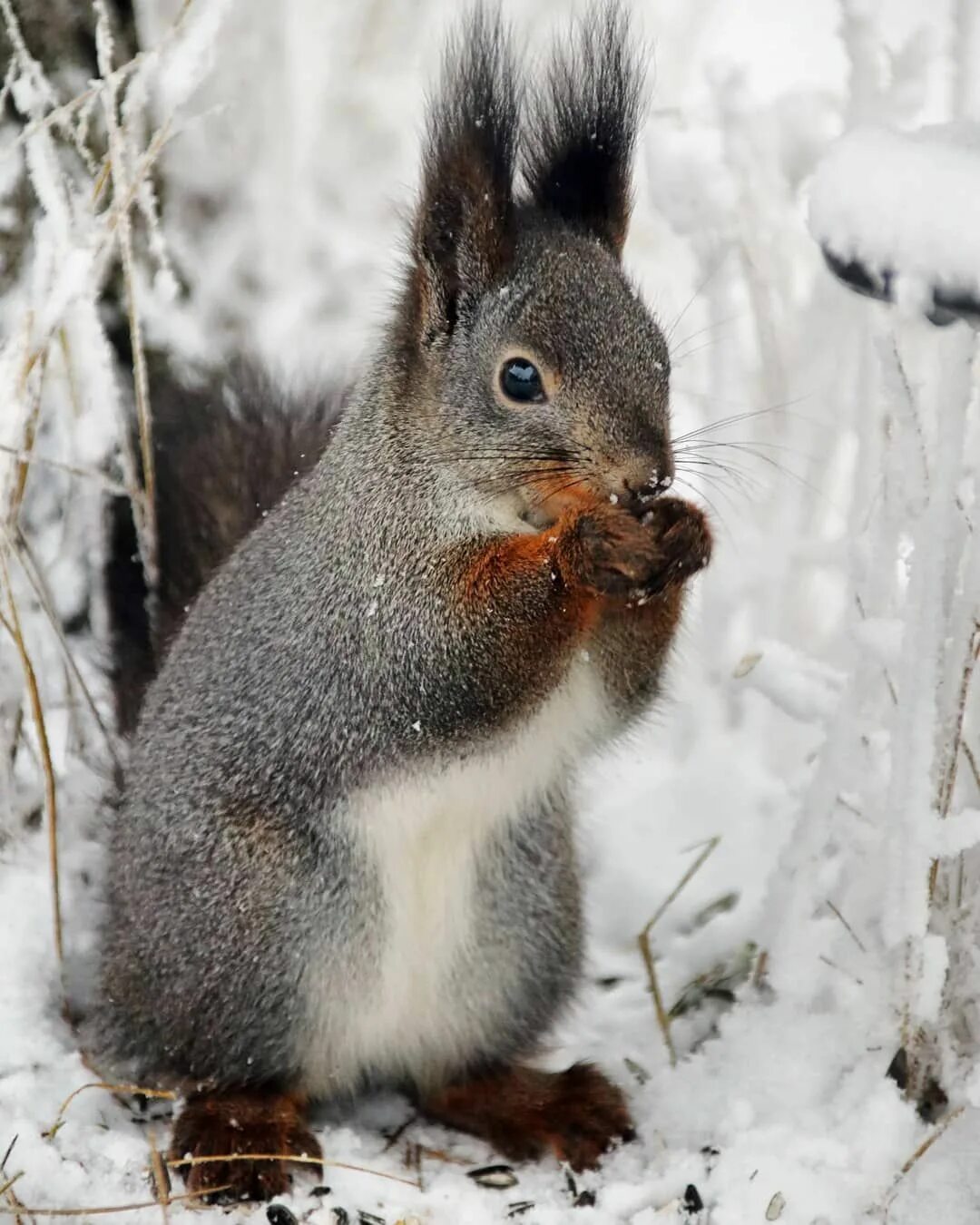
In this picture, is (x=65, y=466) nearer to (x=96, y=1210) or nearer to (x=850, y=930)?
(x=96, y=1210)

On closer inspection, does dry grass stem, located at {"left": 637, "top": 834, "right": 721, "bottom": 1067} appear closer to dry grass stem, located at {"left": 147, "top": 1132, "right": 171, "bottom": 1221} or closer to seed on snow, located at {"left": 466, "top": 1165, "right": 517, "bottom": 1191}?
seed on snow, located at {"left": 466, "top": 1165, "right": 517, "bottom": 1191}

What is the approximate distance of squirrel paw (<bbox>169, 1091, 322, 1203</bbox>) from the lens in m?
1.64

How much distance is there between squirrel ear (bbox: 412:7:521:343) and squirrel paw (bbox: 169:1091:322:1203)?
2.76ft

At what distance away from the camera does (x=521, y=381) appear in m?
1.57

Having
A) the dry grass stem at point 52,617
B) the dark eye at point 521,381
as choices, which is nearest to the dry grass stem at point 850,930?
the dark eye at point 521,381

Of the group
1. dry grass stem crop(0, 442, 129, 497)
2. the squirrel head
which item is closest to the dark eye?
the squirrel head

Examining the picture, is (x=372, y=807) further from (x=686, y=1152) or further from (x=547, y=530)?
(x=686, y=1152)

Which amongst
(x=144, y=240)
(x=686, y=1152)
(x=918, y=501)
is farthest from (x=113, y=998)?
(x=144, y=240)

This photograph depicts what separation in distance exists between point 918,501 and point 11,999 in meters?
1.14

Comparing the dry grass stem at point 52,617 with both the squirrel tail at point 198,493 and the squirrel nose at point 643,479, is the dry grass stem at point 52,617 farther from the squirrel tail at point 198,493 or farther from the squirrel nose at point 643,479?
the squirrel nose at point 643,479

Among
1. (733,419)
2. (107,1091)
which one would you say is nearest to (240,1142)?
(107,1091)

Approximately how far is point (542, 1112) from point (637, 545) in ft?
2.29

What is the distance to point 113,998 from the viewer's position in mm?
1801

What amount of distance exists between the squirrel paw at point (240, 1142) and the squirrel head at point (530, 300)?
0.70 meters
